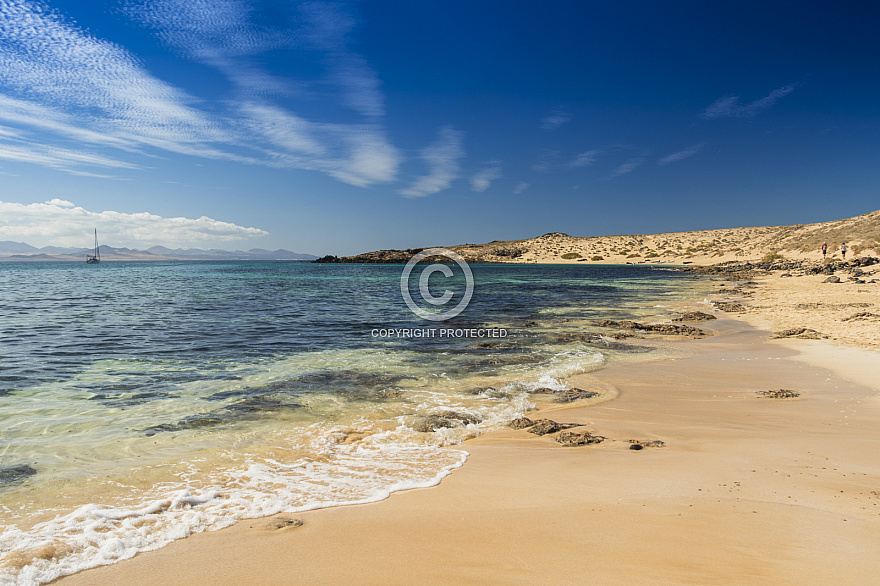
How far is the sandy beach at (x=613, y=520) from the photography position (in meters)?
2.70

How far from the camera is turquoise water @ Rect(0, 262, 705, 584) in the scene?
3.47m

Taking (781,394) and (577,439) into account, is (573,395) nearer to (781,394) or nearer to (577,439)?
(577,439)

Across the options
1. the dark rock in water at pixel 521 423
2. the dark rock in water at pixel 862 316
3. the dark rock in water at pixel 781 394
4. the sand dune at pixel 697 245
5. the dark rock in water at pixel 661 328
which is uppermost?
the sand dune at pixel 697 245

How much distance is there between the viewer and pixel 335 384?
25.4ft

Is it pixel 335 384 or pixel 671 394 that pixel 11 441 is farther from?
pixel 671 394

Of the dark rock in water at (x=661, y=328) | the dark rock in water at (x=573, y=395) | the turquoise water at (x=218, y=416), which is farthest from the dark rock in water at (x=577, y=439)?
the dark rock in water at (x=661, y=328)

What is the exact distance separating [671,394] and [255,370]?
7.81m

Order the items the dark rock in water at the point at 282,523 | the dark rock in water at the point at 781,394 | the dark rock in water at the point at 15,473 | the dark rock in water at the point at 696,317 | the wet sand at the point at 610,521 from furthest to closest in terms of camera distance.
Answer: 1. the dark rock in water at the point at 696,317
2. the dark rock in water at the point at 781,394
3. the dark rock in water at the point at 15,473
4. the dark rock in water at the point at 282,523
5. the wet sand at the point at 610,521

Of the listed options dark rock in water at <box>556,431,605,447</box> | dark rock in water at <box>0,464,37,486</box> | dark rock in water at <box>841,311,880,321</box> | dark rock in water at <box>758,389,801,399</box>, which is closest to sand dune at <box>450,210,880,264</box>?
dark rock in water at <box>841,311,880,321</box>

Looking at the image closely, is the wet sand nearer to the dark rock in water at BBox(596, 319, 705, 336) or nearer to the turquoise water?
the turquoise water

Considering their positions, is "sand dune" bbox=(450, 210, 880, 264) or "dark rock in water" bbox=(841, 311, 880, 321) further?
"sand dune" bbox=(450, 210, 880, 264)

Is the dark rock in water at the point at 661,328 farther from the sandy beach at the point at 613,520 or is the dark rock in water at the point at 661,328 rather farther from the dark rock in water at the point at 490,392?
the dark rock in water at the point at 490,392

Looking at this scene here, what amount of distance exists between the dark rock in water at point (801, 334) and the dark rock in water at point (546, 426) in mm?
9040

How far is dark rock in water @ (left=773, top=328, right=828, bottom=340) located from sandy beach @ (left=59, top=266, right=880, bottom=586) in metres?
5.97
